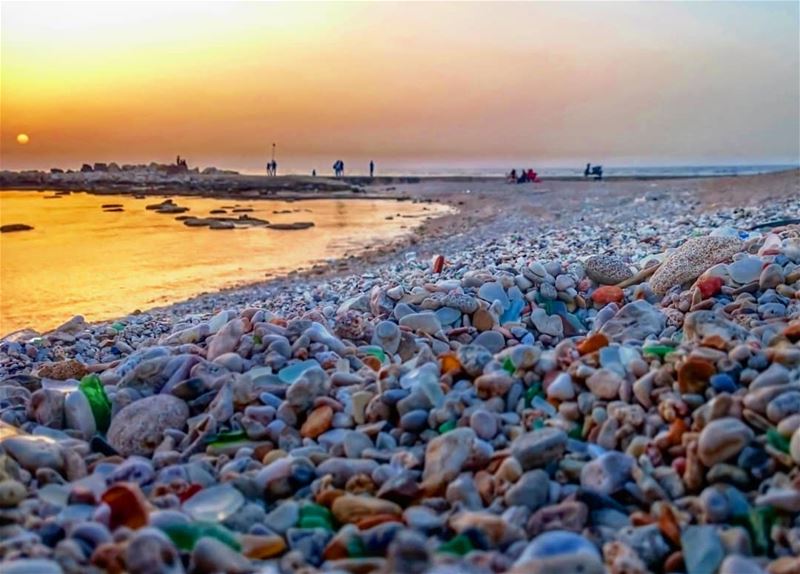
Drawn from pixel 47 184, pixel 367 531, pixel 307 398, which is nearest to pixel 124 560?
pixel 367 531

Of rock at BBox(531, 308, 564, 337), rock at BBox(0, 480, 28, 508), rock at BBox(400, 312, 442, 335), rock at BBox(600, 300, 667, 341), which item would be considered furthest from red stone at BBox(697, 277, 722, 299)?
rock at BBox(0, 480, 28, 508)

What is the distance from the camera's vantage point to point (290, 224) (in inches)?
612

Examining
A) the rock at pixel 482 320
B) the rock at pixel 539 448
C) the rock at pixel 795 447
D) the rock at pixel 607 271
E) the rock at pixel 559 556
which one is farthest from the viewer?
the rock at pixel 607 271

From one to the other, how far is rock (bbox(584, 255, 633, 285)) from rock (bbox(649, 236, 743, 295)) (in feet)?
0.79

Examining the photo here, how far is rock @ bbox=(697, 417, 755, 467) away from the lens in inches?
60.6

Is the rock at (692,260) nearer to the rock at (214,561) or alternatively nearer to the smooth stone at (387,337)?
the smooth stone at (387,337)

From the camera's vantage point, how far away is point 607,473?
158 cm

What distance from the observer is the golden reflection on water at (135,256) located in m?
7.49

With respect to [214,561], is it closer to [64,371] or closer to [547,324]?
[64,371]

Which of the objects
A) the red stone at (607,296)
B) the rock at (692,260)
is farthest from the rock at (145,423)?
the rock at (692,260)

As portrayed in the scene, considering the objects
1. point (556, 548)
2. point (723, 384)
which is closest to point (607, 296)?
point (723, 384)

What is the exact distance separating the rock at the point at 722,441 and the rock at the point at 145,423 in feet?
4.82

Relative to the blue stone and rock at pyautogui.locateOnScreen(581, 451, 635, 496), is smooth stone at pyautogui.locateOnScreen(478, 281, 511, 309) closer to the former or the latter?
the blue stone

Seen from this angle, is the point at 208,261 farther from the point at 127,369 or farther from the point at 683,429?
the point at 683,429
